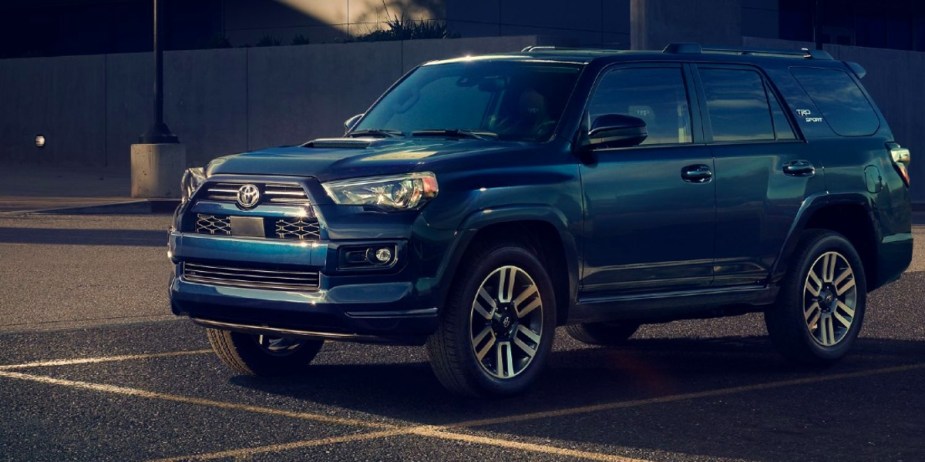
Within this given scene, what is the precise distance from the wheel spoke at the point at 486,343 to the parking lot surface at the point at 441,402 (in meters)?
0.27

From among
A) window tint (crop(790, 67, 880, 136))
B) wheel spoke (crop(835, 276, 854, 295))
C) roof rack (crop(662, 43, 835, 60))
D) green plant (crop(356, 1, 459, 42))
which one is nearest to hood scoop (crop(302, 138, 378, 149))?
roof rack (crop(662, 43, 835, 60))

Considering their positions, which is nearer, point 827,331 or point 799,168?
point 799,168

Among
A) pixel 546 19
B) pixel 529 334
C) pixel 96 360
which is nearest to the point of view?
pixel 529 334

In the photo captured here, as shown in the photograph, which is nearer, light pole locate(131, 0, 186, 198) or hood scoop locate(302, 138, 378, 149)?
hood scoop locate(302, 138, 378, 149)

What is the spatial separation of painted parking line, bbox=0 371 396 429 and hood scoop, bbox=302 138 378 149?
4.90ft

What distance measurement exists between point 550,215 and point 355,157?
102 cm

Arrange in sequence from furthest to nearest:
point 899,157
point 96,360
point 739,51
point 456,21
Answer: point 456,21 < point 899,157 < point 739,51 < point 96,360

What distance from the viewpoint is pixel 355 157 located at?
27.2ft

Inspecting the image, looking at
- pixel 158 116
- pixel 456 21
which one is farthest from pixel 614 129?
pixel 456 21

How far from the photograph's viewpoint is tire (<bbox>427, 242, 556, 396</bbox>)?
8039 mm

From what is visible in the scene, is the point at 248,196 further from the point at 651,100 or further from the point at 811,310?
the point at 811,310

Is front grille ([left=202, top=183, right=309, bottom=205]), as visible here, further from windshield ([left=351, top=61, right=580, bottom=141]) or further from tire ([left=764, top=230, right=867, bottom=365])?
tire ([left=764, top=230, right=867, bottom=365])

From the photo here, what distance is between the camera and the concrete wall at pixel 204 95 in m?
32.4

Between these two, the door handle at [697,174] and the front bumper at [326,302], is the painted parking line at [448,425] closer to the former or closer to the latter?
the front bumper at [326,302]
